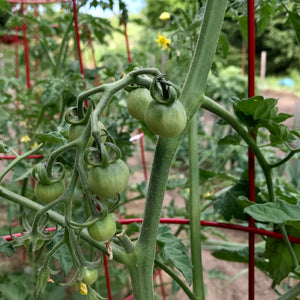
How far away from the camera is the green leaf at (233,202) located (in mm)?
828

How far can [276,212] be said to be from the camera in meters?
0.60

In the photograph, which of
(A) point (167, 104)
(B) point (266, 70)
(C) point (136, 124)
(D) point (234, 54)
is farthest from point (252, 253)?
(B) point (266, 70)

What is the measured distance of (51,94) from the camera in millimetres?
1059

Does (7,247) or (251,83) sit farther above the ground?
(251,83)

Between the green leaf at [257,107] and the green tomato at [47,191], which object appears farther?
the green leaf at [257,107]

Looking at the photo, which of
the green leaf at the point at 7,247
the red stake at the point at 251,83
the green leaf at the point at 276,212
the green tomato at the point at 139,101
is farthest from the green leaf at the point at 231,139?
the green leaf at the point at 7,247

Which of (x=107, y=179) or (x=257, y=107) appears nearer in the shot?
(x=107, y=179)

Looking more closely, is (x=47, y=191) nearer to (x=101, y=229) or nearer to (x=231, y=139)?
(x=101, y=229)

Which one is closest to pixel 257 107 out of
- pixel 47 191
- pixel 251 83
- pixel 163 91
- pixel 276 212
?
pixel 251 83

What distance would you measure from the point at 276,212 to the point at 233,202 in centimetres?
23

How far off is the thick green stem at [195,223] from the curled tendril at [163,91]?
306 mm

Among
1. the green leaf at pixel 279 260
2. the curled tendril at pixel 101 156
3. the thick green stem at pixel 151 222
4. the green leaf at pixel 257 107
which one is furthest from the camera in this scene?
the green leaf at pixel 279 260

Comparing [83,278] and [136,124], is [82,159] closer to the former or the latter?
[83,278]

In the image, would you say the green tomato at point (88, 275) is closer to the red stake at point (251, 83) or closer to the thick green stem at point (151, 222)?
the thick green stem at point (151, 222)
